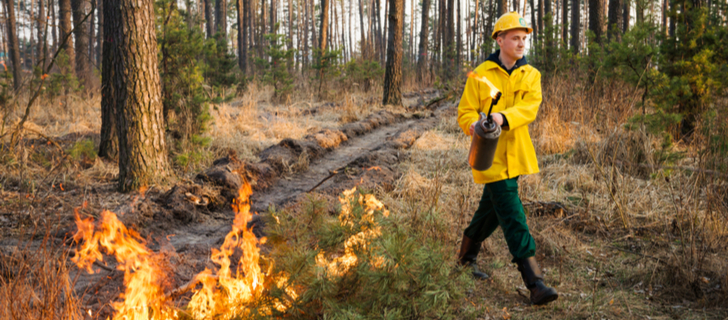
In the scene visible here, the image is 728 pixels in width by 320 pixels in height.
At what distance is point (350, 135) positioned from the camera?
8.07m

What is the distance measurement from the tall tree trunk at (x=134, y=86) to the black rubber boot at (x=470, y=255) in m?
3.31

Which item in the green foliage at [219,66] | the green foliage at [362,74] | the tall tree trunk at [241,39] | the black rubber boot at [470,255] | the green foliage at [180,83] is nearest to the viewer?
the black rubber boot at [470,255]

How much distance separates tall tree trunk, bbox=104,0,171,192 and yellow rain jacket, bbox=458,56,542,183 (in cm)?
339

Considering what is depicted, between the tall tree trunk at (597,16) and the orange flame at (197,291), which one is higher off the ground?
the tall tree trunk at (597,16)

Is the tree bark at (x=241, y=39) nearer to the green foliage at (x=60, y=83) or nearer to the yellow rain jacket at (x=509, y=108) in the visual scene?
the green foliage at (x=60, y=83)

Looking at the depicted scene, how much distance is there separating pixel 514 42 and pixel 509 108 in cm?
37

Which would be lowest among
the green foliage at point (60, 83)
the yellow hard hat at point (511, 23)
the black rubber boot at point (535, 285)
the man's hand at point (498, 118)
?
the black rubber boot at point (535, 285)

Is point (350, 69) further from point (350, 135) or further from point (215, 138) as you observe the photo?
point (215, 138)

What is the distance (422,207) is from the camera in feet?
11.7

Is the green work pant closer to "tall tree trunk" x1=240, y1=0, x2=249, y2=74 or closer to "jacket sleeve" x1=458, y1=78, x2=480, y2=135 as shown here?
"jacket sleeve" x1=458, y1=78, x2=480, y2=135

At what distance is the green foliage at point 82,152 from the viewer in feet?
16.8

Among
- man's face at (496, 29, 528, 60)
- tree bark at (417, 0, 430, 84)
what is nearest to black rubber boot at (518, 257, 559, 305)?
man's face at (496, 29, 528, 60)

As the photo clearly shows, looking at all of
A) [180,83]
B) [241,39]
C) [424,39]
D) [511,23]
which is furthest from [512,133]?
[241,39]

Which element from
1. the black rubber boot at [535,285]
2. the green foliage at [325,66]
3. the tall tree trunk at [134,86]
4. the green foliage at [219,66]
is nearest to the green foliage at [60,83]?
the green foliage at [219,66]
